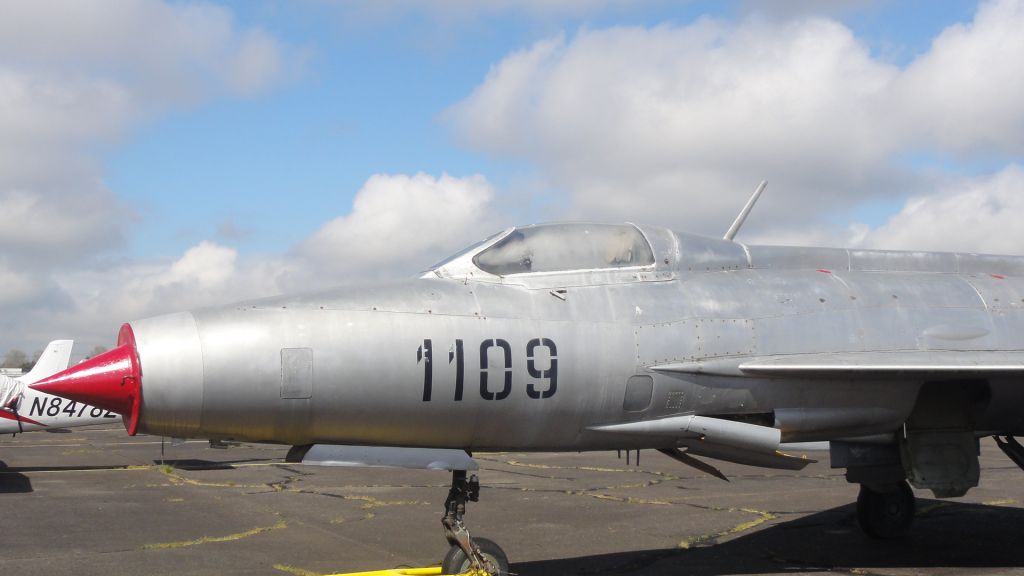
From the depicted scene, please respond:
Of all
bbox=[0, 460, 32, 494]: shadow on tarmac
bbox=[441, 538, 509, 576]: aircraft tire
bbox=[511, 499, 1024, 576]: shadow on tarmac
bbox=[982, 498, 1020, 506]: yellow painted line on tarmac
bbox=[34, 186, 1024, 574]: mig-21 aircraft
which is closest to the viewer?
bbox=[34, 186, 1024, 574]: mig-21 aircraft

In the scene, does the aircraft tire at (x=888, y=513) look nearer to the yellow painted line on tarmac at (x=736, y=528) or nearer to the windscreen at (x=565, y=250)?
the yellow painted line on tarmac at (x=736, y=528)

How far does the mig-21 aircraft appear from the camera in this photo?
570 centimetres

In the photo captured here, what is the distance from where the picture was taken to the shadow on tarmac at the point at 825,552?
8.30 meters

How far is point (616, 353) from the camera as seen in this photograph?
6609 millimetres

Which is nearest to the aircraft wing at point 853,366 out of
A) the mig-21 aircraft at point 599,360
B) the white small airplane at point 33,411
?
the mig-21 aircraft at point 599,360

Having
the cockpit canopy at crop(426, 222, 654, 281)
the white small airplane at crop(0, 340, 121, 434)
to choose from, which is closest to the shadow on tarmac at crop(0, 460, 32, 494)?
the white small airplane at crop(0, 340, 121, 434)

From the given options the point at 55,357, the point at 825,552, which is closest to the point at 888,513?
the point at 825,552

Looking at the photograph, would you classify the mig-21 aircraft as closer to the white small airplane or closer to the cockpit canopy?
the cockpit canopy

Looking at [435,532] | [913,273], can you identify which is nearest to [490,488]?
[435,532]

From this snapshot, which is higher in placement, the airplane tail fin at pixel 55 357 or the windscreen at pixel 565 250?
the windscreen at pixel 565 250

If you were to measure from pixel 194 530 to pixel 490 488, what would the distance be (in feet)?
17.9

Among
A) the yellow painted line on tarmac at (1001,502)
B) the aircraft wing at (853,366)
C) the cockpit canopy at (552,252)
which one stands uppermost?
the cockpit canopy at (552,252)

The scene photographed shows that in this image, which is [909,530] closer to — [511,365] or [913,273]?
[913,273]

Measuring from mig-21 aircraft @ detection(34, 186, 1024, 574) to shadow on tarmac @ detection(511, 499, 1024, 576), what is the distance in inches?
49.5
